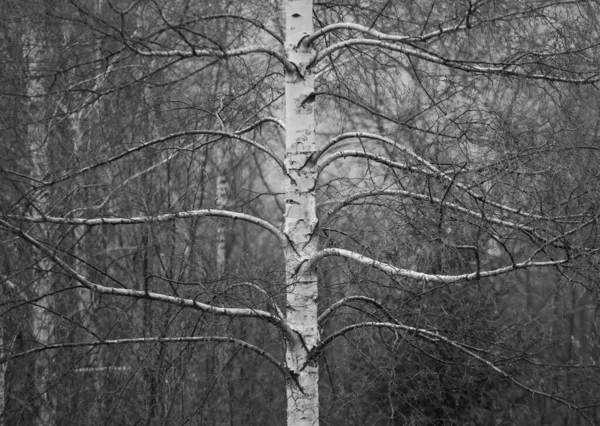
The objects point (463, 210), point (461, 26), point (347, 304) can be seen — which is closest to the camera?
point (463, 210)

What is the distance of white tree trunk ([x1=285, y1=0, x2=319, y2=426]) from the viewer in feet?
17.4

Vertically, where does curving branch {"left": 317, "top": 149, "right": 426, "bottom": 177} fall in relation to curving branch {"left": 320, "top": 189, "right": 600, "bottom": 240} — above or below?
above

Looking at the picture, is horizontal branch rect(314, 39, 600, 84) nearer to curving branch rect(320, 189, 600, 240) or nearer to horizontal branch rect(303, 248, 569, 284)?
curving branch rect(320, 189, 600, 240)

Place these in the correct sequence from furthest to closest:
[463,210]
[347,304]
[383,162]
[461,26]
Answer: [347,304] < [383,162] < [461,26] < [463,210]

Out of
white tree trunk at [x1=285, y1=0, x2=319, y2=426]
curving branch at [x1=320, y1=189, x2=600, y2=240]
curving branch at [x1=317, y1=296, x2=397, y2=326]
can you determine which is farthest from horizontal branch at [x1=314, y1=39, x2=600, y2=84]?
curving branch at [x1=317, y1=296, x2=397, y2=326]

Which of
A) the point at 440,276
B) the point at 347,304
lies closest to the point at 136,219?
the point at 347,304

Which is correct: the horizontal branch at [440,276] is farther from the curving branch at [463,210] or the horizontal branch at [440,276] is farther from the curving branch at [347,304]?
the curving branch at [347,304]

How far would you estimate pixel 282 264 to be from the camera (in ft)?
17.0

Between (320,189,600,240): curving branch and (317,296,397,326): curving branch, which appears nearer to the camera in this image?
(320,189,600,240): curving branch

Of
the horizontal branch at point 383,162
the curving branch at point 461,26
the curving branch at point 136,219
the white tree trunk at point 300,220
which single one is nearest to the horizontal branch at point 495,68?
the curving branch at point 461,26

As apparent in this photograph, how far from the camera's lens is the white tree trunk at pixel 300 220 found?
17.4 ft

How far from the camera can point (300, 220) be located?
538 cm

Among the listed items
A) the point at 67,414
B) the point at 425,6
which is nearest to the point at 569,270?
the point at 425,6

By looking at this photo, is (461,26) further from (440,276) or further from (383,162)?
(440,276)
